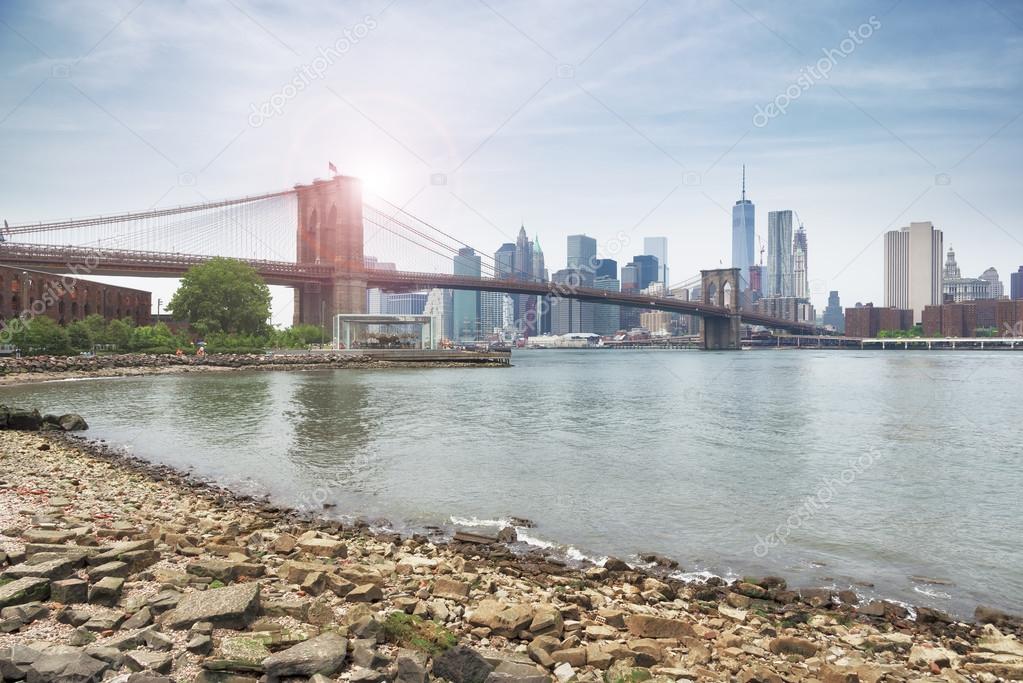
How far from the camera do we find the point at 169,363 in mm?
63844

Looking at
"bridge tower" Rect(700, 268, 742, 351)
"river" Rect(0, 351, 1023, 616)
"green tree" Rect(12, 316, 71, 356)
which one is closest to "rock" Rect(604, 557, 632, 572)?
"river" Rect(0, 351, 1023, 616)

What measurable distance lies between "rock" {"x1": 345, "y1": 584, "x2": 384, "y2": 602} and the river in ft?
14.5

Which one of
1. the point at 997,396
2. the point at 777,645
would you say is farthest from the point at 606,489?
the point at 997,396

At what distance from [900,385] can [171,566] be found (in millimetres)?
55929

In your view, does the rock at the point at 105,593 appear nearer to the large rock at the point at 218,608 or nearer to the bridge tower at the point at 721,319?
the large rock at the point at 218,608

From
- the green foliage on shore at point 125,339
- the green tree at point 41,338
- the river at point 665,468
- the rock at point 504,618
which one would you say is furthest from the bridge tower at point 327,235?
the rock at point 504,618

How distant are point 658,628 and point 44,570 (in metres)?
6.05

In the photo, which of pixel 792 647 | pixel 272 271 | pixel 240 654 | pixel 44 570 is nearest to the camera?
pixel 240 654

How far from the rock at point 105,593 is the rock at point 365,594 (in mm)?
2148

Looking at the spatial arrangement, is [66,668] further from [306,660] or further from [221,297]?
[221,297]

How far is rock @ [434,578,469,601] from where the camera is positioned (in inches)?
299

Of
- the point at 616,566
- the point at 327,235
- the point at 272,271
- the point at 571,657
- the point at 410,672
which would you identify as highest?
the point at 327,235

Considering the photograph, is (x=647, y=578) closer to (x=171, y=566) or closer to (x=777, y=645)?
(x=777, y=645)

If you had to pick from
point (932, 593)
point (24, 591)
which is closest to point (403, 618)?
point (24, 591)
